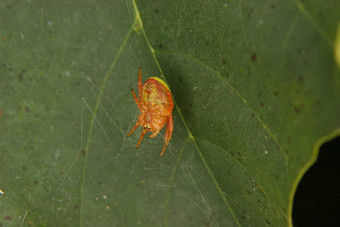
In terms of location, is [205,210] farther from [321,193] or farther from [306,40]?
[306,40]

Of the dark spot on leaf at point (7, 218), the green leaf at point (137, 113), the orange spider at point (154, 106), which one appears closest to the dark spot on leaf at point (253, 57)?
the green leaf at point (137, 113)

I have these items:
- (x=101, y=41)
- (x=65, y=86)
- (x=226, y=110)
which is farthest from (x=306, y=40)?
(x=65, y=86)

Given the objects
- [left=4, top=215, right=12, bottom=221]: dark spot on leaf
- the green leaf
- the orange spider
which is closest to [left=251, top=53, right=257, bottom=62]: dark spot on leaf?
the green leaf

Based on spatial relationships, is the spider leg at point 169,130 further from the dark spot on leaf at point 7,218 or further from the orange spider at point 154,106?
the dark spot on leaf at point 7,218

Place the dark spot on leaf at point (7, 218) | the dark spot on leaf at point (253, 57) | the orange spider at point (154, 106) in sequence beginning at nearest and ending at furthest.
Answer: the dark spot on leaf at point (253, 57) → the orange spider at point (154, 106) → the dark spot on leaf at point (7, 218)

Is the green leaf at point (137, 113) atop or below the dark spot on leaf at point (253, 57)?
below

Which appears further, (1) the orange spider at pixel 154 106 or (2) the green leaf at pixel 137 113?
(1) the orange spider at pixel 154 106

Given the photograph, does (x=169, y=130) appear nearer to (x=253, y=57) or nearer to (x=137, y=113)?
(x=137, y=113)
